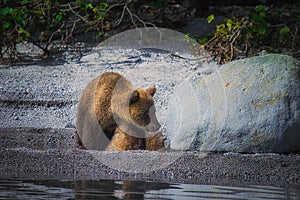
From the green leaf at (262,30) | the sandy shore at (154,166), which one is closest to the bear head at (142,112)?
the sandy shore at (154,166)

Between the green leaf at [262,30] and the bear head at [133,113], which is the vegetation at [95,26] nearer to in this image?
the green leaf at [262,30]

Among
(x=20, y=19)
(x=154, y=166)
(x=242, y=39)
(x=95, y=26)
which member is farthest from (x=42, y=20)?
(x=154, y=166)

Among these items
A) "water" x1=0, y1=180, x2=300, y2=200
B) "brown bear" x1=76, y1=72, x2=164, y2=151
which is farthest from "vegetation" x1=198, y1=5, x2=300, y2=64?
"water" x1=0, y1=180, x2=300, y2=200

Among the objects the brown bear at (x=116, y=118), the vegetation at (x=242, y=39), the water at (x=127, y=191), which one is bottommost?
the water at (x=127, y=191)

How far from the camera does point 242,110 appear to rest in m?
7.23

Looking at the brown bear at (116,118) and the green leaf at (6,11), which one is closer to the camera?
the brown bear at (116,118)

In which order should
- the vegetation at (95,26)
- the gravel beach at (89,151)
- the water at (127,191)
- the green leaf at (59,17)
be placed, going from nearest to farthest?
the water at (127,191) < the gravel beach at (89,151) < the vegetation at (95,26) < the green leaf at (59,17)

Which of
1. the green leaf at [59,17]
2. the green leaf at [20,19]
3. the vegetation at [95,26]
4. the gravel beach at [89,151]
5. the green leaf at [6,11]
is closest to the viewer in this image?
the gravel beach at [89,151]

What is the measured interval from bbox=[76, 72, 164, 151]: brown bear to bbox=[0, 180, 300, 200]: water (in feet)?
4.63

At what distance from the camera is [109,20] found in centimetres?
1173

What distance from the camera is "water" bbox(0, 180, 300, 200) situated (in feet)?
16.2

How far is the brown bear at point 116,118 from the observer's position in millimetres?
7059

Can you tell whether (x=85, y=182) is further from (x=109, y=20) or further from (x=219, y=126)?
(x=109, y=20)

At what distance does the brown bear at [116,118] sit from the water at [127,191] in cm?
141
